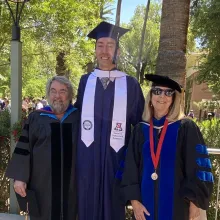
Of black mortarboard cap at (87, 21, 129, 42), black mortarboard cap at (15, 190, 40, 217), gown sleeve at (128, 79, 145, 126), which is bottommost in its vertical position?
Answer: black mortarboard cap at (15, 190, 40, 217)

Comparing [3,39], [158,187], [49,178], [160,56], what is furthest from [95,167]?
[3,39]

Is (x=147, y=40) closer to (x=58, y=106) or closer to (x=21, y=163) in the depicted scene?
(x=58, y=106)

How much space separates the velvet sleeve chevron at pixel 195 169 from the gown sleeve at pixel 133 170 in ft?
1.03

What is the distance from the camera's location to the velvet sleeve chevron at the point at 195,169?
7.56ft

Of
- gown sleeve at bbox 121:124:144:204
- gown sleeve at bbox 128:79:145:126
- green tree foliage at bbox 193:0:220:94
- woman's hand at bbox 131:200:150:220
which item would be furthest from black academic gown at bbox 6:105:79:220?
green tree foliage at bbox 193:0:220:94

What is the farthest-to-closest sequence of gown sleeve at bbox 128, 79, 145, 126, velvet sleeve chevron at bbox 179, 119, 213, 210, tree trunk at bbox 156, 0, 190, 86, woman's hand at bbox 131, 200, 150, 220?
tree trunk at bbox 156, 0, 190, 86 → gown sleeve at bbox 128, 79, 145, 126 → woman's hand at bbox 131, 200, 150, 220 → velvet sleeve chevron at bbox 179, 119, 213, 210

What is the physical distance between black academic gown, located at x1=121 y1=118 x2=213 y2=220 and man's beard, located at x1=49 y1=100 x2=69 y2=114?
84 centimetres

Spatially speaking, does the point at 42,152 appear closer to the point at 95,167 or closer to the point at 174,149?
the point at 95,167

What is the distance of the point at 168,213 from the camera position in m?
2.40

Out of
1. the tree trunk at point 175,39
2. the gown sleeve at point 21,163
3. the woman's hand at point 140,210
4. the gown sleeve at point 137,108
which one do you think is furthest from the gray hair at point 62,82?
the tree trunk at point 175,39

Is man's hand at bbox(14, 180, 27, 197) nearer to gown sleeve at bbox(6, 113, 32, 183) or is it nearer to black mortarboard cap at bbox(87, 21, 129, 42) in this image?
gown sleeve at bbox(6, 113, 32, 183)

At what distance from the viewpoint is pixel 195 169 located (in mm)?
2352

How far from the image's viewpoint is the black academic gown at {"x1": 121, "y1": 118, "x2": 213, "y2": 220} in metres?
2.36

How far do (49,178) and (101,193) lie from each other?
1.56ft
